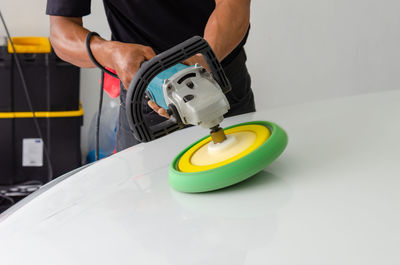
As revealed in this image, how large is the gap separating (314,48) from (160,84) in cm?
269

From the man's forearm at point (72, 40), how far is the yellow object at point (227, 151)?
A: 1.30ft

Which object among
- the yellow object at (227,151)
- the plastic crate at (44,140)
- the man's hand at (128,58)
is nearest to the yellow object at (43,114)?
the plastic crate at (44,140)

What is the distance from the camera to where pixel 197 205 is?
0.57 meters

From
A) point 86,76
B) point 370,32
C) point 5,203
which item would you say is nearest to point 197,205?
point 5,203

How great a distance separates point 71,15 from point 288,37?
7.57ft

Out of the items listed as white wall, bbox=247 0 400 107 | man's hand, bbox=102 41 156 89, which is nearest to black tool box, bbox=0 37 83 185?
white wall, bbox=247 0 400 107

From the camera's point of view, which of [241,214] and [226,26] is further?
[226,26]

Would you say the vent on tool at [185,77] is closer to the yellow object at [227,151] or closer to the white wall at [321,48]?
the yellow object at [227,151]

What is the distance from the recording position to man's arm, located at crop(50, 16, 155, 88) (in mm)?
878

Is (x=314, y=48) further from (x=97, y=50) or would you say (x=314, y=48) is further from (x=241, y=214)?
(x=241, y=214)

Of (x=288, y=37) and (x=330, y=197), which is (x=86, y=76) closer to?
(x=288, y=37)

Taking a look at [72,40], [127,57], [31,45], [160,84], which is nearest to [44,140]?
[31,45]

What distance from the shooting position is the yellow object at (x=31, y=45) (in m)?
2.70

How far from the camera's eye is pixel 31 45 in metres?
2.88
